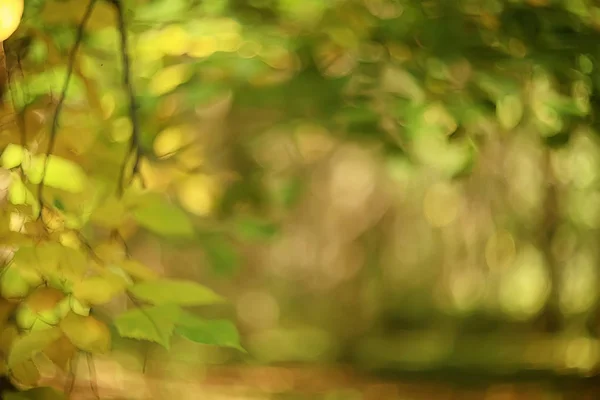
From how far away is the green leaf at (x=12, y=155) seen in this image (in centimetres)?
48

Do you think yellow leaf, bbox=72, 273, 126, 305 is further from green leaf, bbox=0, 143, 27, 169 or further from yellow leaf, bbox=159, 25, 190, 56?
yellow leaf, bbox=159, 25, 190, 56

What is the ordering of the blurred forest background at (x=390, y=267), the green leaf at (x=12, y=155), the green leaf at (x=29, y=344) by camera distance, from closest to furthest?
1. the green leaf at (x=29, y=344)
2. the green leaf at (x=12, y=155)
3. the blurred forest background at (x=390, y=267)

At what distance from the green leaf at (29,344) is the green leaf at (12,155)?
165mm

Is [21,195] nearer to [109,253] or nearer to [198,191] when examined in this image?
[109,253]

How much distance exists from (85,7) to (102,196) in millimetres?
168

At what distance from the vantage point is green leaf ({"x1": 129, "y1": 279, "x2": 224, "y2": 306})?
0.39 meters

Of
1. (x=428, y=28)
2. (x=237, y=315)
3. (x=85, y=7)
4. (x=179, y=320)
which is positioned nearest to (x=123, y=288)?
(x=179, y=320)

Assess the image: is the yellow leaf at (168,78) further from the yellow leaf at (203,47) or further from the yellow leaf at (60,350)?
the yellow leaf at (60,350)

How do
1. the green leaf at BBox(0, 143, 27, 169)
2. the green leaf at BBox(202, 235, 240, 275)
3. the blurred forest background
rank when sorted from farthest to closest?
the blurred forest background < the green leaf at BBox(202, 235, 240, 275) < the green leaf at BBox(0, 143, 27, 169)

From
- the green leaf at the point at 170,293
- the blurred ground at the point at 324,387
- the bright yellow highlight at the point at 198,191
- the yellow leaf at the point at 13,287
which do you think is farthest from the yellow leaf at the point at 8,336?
the blurred ground at the point at 324,387

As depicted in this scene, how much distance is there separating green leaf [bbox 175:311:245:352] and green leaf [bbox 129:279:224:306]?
0.01 meters

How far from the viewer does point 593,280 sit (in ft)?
3.18

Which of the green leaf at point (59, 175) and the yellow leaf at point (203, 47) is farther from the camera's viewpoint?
the yellow leaf at point (203, 47)

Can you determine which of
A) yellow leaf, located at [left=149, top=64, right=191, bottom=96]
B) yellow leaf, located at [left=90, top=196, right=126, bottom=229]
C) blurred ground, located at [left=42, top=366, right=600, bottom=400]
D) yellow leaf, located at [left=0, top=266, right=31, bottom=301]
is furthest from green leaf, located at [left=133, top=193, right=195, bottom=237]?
blurred ground, located at [left=42, top=366, right=600, bottom=400]
